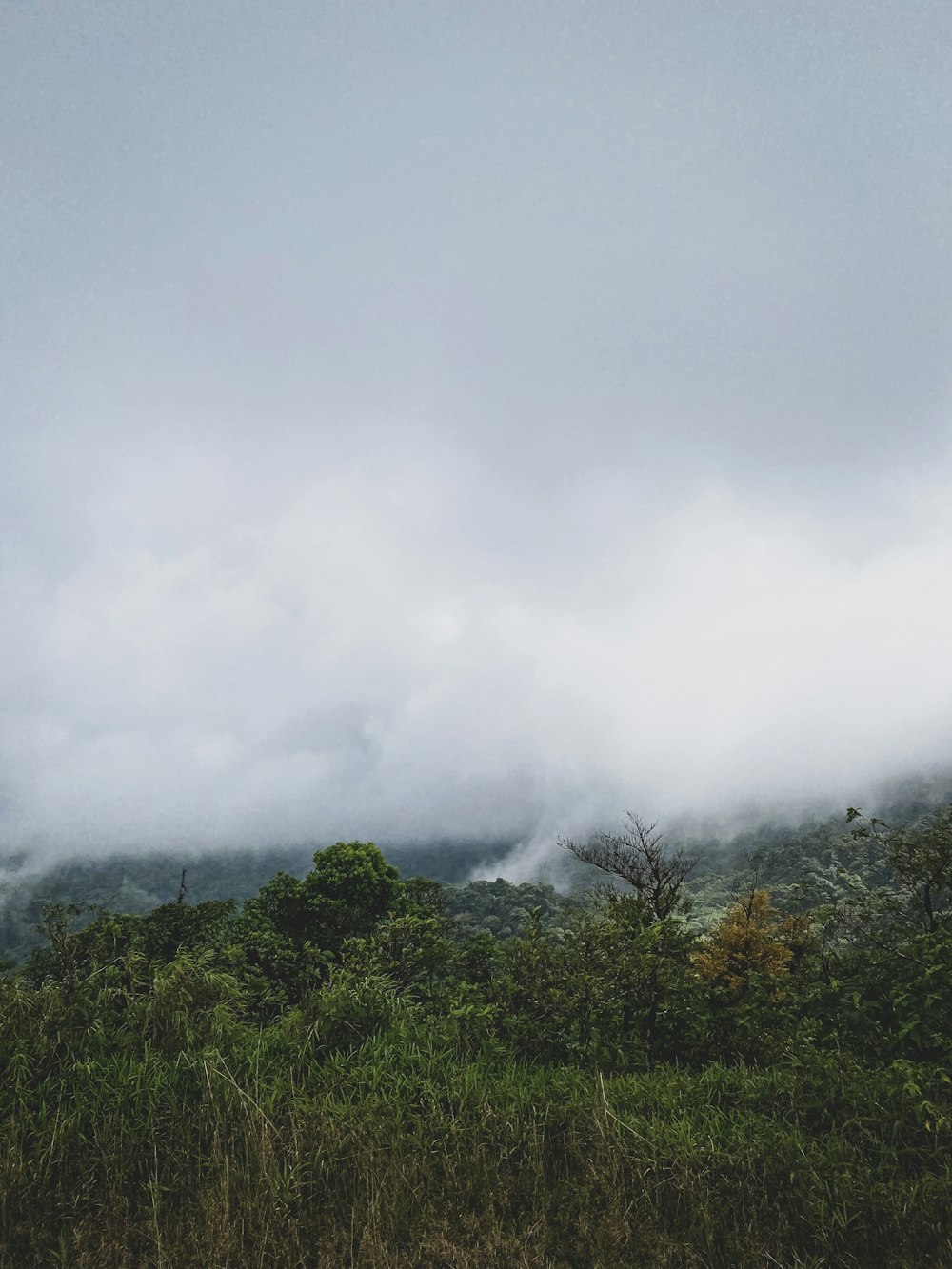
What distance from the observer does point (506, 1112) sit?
4.34 meters

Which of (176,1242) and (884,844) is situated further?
Result: (884,844)

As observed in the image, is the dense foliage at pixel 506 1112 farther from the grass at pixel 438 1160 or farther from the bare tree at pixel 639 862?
the bare tree at pixel 639 862

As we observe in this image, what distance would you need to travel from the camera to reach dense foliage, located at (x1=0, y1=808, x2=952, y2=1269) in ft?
11.2

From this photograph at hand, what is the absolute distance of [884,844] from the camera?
25.5 feet

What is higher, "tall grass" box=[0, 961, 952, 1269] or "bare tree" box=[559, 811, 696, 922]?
"tall grass" box=[0, 961, 952, 1269]

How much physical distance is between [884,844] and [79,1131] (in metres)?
8.73

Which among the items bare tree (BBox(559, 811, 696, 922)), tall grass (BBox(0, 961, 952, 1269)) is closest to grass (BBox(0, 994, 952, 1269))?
tall grass (BBox(0, 961, 952, 1269))

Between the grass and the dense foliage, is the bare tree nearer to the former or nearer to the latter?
the dense foliage

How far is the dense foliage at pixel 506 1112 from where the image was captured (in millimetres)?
3426

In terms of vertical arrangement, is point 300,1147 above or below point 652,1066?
above

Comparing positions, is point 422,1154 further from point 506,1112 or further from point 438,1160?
point 506,1112

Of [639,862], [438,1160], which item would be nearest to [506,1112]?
[438,1160]

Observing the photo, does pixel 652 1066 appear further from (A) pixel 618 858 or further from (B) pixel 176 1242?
(A) pixel 618 858

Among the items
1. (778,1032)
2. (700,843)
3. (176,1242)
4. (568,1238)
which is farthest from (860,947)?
(700,843)
